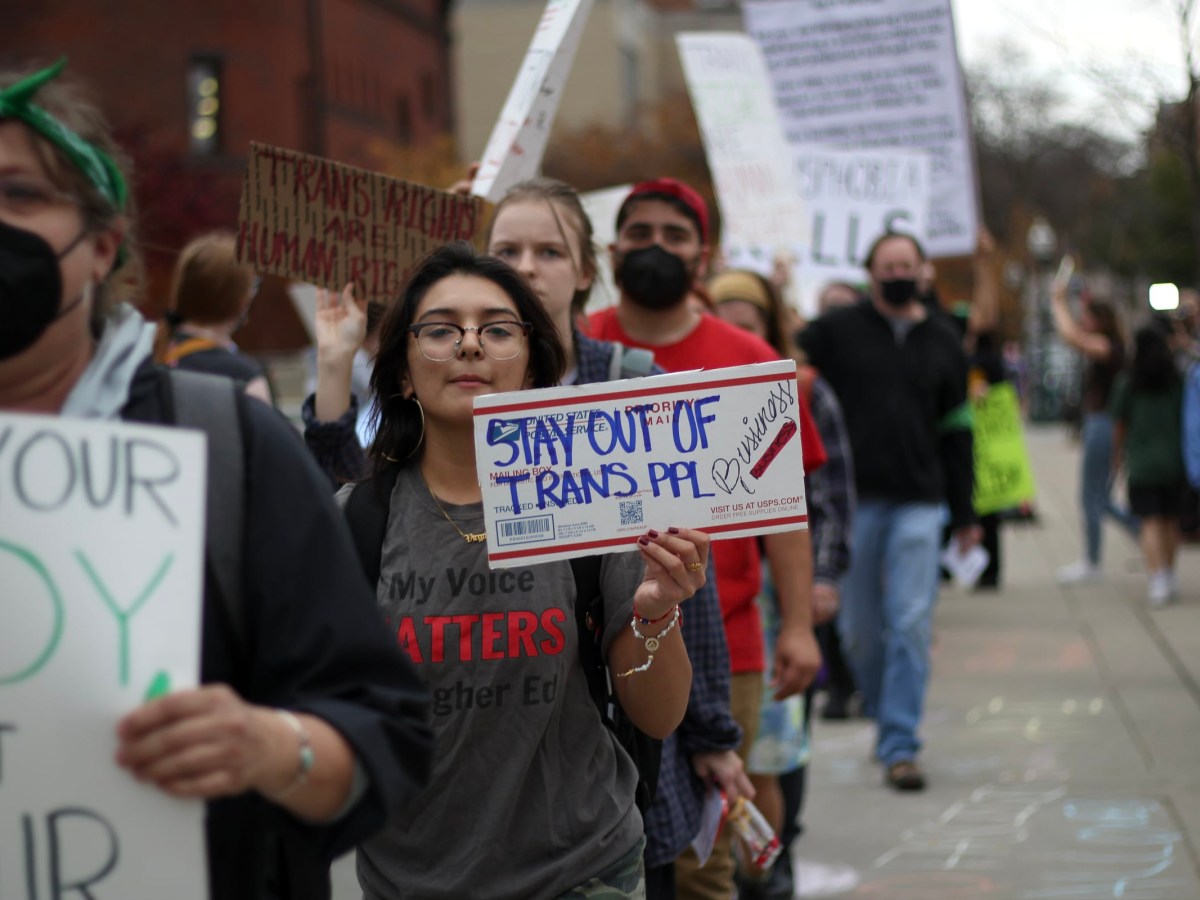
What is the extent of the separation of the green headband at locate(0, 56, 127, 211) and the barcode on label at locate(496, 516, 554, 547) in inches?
39.4

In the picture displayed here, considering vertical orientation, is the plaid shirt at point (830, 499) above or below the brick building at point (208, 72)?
below

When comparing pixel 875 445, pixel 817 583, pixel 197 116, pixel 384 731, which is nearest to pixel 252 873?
pixel 384 731

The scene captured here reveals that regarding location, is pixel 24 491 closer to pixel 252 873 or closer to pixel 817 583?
pixel 252 873

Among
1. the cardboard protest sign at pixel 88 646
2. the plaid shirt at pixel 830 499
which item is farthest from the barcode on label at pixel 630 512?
the plaid shirt at pixel 830 499

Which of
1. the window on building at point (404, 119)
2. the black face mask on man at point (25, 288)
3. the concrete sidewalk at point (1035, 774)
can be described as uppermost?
the window on building at point (404, 119)

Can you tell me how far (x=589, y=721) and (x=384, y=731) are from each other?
1.01 m

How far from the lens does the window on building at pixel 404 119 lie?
4784 centimetres

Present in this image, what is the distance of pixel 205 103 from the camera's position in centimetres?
3916

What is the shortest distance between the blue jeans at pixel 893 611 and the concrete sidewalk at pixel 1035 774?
303 millimetres

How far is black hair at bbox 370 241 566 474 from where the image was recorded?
3.14m

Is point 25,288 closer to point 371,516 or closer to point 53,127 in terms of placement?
point 53,127

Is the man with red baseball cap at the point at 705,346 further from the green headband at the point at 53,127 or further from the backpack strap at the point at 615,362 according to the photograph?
the green headband at the point at 53,127

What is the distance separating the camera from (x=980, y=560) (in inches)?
323

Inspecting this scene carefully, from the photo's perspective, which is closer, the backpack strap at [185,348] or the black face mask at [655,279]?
the black face mask at [655,279]
